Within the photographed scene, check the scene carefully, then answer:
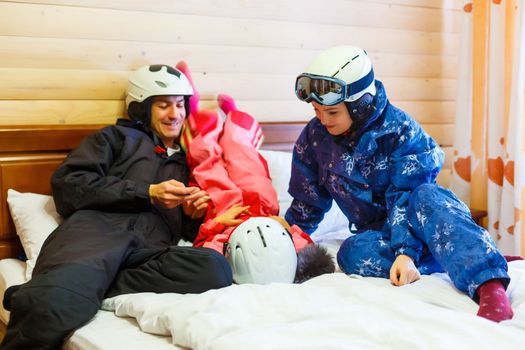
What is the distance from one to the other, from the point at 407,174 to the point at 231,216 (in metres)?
0.56

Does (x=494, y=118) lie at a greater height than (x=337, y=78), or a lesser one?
lesser

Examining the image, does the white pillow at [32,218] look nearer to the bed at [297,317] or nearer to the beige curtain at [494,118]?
the bed at [297,317]

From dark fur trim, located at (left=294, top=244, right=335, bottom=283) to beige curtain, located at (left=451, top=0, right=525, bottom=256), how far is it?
1.19m

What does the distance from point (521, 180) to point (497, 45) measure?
0.59 meters

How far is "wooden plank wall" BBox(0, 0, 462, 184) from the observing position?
7.23 feet

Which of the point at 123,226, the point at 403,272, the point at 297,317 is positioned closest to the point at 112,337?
the point at 297,317

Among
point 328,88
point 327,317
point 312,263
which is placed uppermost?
point 328,88

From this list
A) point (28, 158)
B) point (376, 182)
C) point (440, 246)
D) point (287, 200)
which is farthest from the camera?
point (287, 200)

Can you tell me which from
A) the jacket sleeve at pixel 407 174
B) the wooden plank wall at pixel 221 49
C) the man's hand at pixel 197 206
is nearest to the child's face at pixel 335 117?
the jacket sleeve at pixel 407 174

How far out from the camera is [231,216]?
2068 mm

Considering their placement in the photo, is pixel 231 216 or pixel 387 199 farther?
pixel 231 216

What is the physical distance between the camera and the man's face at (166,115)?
222 centimetres

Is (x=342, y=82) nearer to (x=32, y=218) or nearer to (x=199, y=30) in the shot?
(x=199, y=30)

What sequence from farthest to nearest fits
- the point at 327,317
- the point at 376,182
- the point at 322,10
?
the point at 322,10 → the point at 376,182 → the point at 327,317
